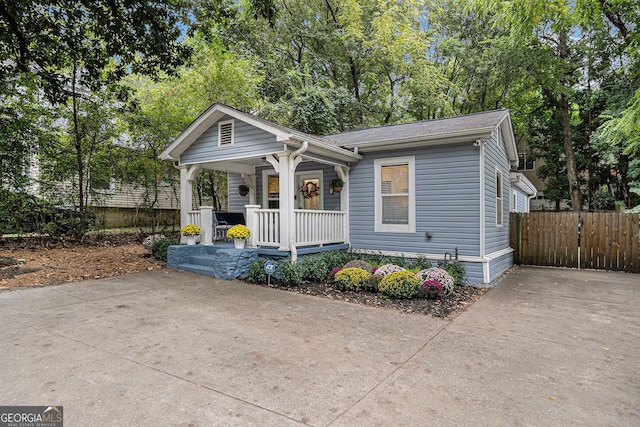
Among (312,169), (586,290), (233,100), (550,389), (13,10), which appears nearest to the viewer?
(550,389)

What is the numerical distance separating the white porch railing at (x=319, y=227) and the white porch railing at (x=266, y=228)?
1.43ft

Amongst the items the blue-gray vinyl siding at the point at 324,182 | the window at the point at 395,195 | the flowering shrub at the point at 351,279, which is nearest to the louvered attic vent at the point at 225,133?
the blue-gray vinyl siding at the point at 324,182

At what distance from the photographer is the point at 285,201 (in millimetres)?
6961

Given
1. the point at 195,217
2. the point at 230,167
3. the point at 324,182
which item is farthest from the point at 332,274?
the point at 230,167

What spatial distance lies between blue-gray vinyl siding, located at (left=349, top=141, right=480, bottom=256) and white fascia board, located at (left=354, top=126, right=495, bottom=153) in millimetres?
153

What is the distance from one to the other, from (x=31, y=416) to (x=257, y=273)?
4.47 m

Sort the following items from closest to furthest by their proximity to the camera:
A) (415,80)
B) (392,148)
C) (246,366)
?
(246,366) → (392,148) → (415,80)

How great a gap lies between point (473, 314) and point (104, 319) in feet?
16.6

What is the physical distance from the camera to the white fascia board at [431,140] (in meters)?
6.63

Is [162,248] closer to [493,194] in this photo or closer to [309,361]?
[309,361]

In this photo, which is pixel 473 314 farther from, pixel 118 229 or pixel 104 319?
pixel 118 229

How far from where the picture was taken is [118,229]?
1307 cm

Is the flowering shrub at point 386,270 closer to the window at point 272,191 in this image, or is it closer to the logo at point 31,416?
the window at point 272,191

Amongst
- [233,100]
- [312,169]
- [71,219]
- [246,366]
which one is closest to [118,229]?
[71,219]
